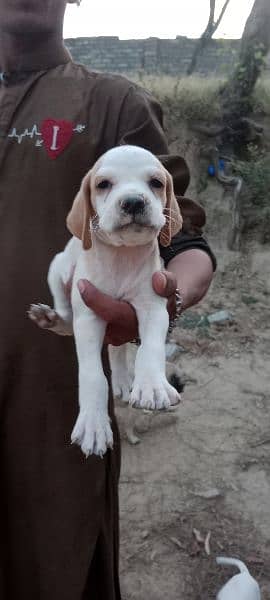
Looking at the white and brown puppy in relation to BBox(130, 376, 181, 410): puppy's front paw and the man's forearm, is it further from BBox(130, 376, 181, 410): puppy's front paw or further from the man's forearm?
the man's forearm

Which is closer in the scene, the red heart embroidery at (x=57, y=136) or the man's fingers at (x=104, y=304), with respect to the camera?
the man's fingers at (x=104, y=304)

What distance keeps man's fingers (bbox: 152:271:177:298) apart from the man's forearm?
266 mm

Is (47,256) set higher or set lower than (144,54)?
lower

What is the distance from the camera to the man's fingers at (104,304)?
129 cm

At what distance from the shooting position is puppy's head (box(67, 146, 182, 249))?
3.72 feet

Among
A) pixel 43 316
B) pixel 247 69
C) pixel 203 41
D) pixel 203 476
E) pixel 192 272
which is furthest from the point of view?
pixel 203 41

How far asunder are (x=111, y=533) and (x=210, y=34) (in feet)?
39.1

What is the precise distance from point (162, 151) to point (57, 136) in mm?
302

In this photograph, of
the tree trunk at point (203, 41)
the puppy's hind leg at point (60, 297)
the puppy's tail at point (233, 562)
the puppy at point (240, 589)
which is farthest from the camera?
the tree trunk at point (203, 41)

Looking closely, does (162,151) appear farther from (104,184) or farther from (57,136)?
(104,184)

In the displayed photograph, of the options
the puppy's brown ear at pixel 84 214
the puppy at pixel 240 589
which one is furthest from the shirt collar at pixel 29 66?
the puppy at pixel 240 589

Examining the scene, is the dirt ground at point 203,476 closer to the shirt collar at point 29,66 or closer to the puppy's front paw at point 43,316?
the puppy's front paw at point 43,316

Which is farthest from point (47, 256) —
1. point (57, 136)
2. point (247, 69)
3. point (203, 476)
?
point (247, 69)

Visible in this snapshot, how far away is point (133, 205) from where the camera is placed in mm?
1123
